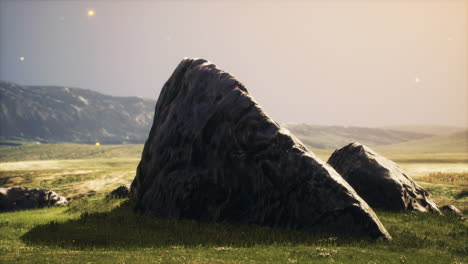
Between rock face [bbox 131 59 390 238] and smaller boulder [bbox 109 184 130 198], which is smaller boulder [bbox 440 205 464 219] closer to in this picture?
rock face [bbox 131 59 390 238]

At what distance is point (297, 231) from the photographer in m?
19.5

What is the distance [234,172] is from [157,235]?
6.12 metres

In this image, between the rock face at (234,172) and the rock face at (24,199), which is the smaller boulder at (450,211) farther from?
the rock face at (24,199)

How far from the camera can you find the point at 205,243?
1770 centimetres

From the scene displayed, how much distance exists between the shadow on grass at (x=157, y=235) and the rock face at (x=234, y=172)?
1.17 m

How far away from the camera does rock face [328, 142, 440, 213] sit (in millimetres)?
28188

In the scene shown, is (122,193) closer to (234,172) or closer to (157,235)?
(234,172)

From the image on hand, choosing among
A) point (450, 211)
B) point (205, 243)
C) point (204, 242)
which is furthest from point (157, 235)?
point (450, 211)

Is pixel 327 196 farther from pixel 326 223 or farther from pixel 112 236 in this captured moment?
pixel 112 236

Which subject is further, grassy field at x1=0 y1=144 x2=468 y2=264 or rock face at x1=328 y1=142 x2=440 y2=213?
rock face at x1=328 y1=142 x2=440 y2=213

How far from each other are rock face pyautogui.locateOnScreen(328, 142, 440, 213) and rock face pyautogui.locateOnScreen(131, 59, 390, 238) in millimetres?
9426

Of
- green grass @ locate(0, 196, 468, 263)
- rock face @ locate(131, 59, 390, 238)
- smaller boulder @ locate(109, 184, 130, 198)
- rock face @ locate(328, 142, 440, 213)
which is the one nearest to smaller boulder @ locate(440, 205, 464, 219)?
rock face @ locate(328, 142, 440, 213)

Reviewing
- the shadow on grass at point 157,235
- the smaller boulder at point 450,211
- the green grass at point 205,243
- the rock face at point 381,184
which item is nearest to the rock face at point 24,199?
the green grass at point 205,243

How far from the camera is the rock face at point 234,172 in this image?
65.6 feet
